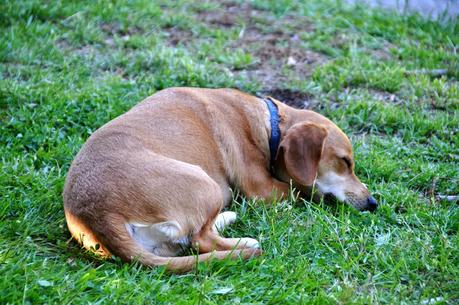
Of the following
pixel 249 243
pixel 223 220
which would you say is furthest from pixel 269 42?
pixel 249 243

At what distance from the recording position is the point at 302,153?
5.10 metres

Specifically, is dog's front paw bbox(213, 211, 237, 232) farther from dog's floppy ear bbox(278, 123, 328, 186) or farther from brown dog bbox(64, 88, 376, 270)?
dog's floppy ear bbox(278, 123, 328, 186)

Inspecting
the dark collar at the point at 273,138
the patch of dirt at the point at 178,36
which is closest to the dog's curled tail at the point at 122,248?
the dark collar at the point at 273,138

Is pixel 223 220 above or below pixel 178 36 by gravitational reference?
above

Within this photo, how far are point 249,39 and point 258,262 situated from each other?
4.62m

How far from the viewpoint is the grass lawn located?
3.88m

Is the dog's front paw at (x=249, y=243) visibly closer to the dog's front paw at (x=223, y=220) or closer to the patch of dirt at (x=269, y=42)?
the dog's front paw at (x=223, y=220)

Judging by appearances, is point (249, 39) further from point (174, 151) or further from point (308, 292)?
point (308, 292)

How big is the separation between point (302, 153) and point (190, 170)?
1028 millimetres

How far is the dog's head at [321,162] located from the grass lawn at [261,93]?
0.56 ft

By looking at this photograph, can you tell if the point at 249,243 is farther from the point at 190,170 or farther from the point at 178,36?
the point at 178,36

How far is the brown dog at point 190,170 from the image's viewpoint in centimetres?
404

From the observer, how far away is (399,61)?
7.86 meters

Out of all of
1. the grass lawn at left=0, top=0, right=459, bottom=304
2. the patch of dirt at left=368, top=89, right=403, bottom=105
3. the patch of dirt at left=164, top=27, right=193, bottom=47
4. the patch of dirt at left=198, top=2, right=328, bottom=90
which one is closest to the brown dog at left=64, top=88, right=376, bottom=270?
the grass lawn at left=0, top=0, right=459, bottom=304
